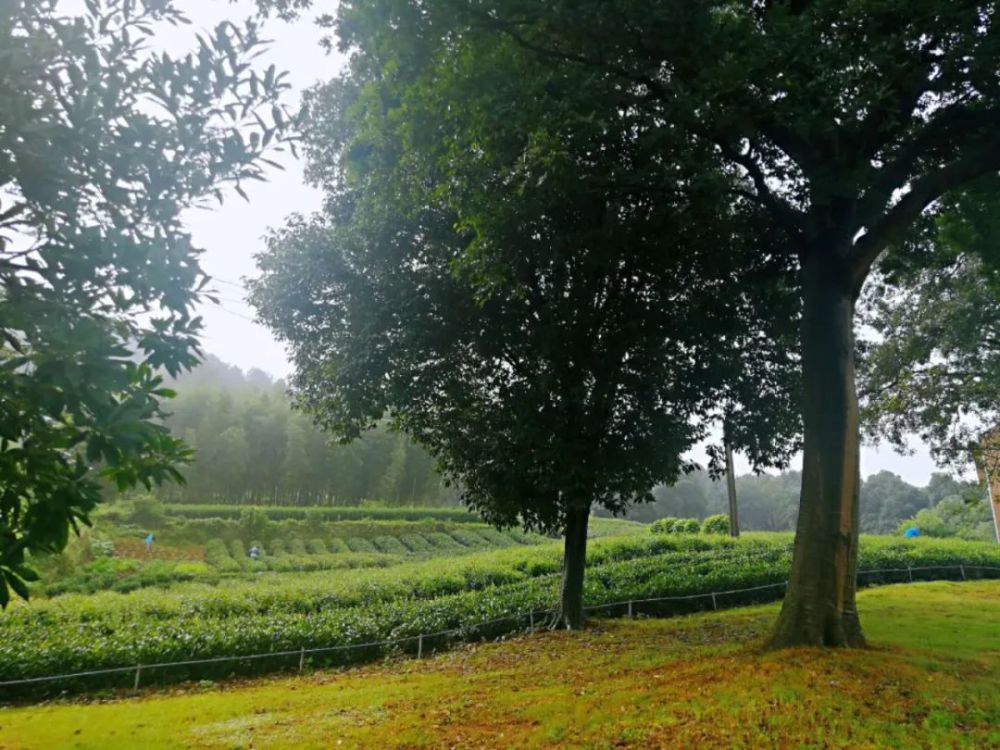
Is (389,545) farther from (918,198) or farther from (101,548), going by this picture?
(918,198)

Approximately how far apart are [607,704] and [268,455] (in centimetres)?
4288

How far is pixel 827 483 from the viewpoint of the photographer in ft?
26.0

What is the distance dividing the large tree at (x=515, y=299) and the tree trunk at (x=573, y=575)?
0.14 feet

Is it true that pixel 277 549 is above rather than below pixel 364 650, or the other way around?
below

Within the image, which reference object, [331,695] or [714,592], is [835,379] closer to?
[331,695]

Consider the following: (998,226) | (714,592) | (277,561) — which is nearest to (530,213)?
(998,226)

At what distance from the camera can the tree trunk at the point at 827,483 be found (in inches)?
Answer: 307

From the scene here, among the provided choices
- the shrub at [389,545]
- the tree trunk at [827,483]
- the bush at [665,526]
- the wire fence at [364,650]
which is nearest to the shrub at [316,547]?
the shrub at [389,545]

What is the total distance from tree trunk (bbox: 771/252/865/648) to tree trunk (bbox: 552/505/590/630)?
5158 millimetres

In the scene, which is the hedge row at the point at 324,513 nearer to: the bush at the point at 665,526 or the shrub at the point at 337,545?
the shrub at the point at 337,545

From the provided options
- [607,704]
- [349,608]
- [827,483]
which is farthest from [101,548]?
[827,483]

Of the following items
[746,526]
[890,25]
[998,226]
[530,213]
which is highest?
[890,25]

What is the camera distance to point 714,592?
56.7 feet

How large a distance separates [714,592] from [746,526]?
73387mm
